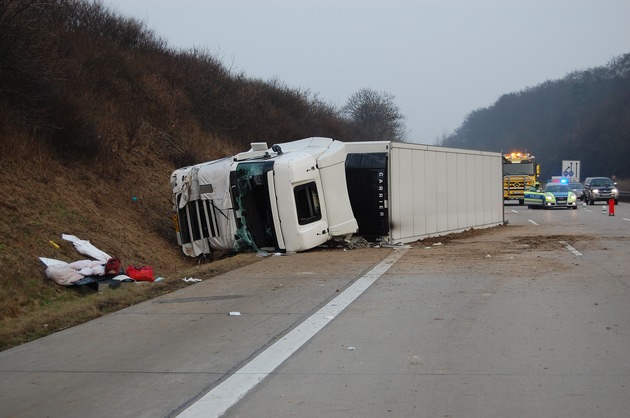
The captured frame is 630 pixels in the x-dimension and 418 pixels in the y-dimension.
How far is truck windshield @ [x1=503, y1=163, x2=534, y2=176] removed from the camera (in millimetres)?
51812

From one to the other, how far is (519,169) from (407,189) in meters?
33.6

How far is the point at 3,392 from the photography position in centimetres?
675

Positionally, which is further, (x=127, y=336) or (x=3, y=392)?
(x=127, y=336)

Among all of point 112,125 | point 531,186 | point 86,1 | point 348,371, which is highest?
point 86,1

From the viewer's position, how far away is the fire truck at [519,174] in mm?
51812

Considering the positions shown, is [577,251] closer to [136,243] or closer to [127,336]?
[136,243]

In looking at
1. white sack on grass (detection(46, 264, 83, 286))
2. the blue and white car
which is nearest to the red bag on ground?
white sack on grass (detection(46, 264, 83, 286))

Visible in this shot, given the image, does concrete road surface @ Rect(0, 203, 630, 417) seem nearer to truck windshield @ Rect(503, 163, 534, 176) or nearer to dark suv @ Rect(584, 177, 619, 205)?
truck windshield @ Rect(503, 163, 534, 176)

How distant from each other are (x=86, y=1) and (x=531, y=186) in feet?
107

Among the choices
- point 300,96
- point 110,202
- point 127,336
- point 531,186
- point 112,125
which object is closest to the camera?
point 127,336

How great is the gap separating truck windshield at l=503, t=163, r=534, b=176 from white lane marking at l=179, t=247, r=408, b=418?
42437 millimetres

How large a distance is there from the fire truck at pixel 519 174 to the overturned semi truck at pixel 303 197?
3153 cm

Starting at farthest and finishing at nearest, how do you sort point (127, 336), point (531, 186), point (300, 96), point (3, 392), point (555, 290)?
point (300, 96) < point (531, 186) < point (555, 290) < point (127, 336) < point (3, 392)

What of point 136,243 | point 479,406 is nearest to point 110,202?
point 136,243
